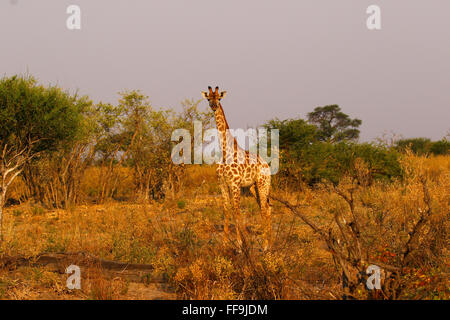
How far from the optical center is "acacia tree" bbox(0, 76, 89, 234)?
320 inches

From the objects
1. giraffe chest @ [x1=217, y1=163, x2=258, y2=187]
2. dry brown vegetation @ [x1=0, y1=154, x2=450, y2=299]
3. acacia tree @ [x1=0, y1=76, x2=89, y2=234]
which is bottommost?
dry brown vegetation @ [x1=0, y1=154, x2=450, y2=299]

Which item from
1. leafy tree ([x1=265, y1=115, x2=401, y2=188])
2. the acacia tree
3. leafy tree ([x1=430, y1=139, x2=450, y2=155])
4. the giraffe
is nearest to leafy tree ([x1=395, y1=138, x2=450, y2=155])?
leafy tree ([x1=430, y1=139, x2=450, y2=155])

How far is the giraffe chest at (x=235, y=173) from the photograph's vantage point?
700cm

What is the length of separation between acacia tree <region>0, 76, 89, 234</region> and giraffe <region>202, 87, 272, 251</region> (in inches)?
159

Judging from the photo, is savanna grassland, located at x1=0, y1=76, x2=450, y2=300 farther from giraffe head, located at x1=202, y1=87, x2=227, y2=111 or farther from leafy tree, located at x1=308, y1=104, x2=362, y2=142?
leafy tree, located at x1=308, y1=104, x2=362, y2=142

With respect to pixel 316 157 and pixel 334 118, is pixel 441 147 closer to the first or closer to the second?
pixel 334 118

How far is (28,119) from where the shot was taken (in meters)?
8.35

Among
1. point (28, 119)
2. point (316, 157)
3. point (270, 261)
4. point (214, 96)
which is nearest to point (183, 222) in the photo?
point (214, 96)

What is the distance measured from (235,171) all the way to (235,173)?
4cm

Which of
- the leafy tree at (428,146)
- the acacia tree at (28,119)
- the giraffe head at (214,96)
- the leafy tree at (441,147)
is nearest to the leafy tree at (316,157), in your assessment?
the giraffe head at (214,96)

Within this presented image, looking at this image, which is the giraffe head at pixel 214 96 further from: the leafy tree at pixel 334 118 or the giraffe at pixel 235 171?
the leafy tree at pixel 334 118
